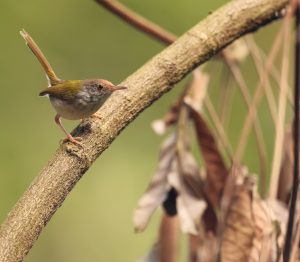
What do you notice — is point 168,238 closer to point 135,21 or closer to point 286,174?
point 286,174

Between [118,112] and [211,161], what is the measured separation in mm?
504

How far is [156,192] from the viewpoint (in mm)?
2293

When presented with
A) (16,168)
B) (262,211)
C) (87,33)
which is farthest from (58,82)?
(87,33)

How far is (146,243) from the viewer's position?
4.35 metres

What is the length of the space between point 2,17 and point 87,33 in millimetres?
666

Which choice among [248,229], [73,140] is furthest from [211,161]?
[73,140]

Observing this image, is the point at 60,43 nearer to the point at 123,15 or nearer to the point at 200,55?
the point at 123,15

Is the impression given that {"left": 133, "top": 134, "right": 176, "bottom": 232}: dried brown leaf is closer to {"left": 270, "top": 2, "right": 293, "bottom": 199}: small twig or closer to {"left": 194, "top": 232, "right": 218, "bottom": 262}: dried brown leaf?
{"left": 194, "top": 232, "right": 218, "bottom": 262}: dried brown leaf

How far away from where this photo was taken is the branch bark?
163cm

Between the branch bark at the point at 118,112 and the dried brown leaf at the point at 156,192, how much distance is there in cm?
36

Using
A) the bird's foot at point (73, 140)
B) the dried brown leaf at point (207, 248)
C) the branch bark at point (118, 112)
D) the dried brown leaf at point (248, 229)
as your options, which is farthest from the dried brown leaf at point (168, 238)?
the bird's foot at point (73, 140)

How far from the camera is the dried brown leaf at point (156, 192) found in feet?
7.35

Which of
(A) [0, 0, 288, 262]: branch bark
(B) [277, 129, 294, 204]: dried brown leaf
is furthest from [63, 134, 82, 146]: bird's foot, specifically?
(B) [277, 129, 294, 204]: dried brown leaf

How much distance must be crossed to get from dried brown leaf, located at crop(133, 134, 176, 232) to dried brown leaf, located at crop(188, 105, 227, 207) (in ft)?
0.31
